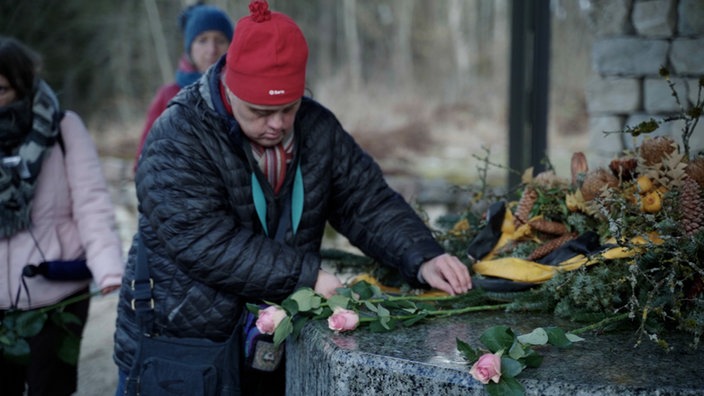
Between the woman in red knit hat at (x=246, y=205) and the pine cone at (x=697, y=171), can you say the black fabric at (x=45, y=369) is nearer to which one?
the woman in red knit hat at (x=246, y=205)

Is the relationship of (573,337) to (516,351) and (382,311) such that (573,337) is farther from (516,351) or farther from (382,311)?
(382,311)

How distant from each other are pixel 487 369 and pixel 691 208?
2.53 feet

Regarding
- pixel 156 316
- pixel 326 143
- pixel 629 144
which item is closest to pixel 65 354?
pixel 156 316

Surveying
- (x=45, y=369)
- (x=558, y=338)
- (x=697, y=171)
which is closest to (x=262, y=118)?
(x=558, y=338)

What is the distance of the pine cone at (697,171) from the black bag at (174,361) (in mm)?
1260

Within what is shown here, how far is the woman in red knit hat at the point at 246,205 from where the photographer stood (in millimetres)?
2066

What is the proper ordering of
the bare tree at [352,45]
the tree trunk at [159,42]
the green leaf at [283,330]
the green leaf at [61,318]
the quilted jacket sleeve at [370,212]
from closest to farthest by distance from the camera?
the green leaf at [283,330], the quilted jacket sleeve at [370,212], the green leaf at [61,318], the bare tree at [352,45], the tree trunk at [159,42]

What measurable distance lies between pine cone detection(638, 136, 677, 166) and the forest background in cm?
873

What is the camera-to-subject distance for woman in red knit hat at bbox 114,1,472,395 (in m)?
2.07

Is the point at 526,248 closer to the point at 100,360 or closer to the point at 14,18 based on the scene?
the point at 100,360

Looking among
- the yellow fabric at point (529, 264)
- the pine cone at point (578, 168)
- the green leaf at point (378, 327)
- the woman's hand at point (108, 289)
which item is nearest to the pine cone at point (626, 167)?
the pine cone at point (578, 168)

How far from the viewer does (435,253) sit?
228cm

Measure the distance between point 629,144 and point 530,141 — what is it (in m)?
0.77

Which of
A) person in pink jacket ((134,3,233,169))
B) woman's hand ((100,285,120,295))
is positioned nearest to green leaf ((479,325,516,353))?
woman's hand ((100,285,120,295))
